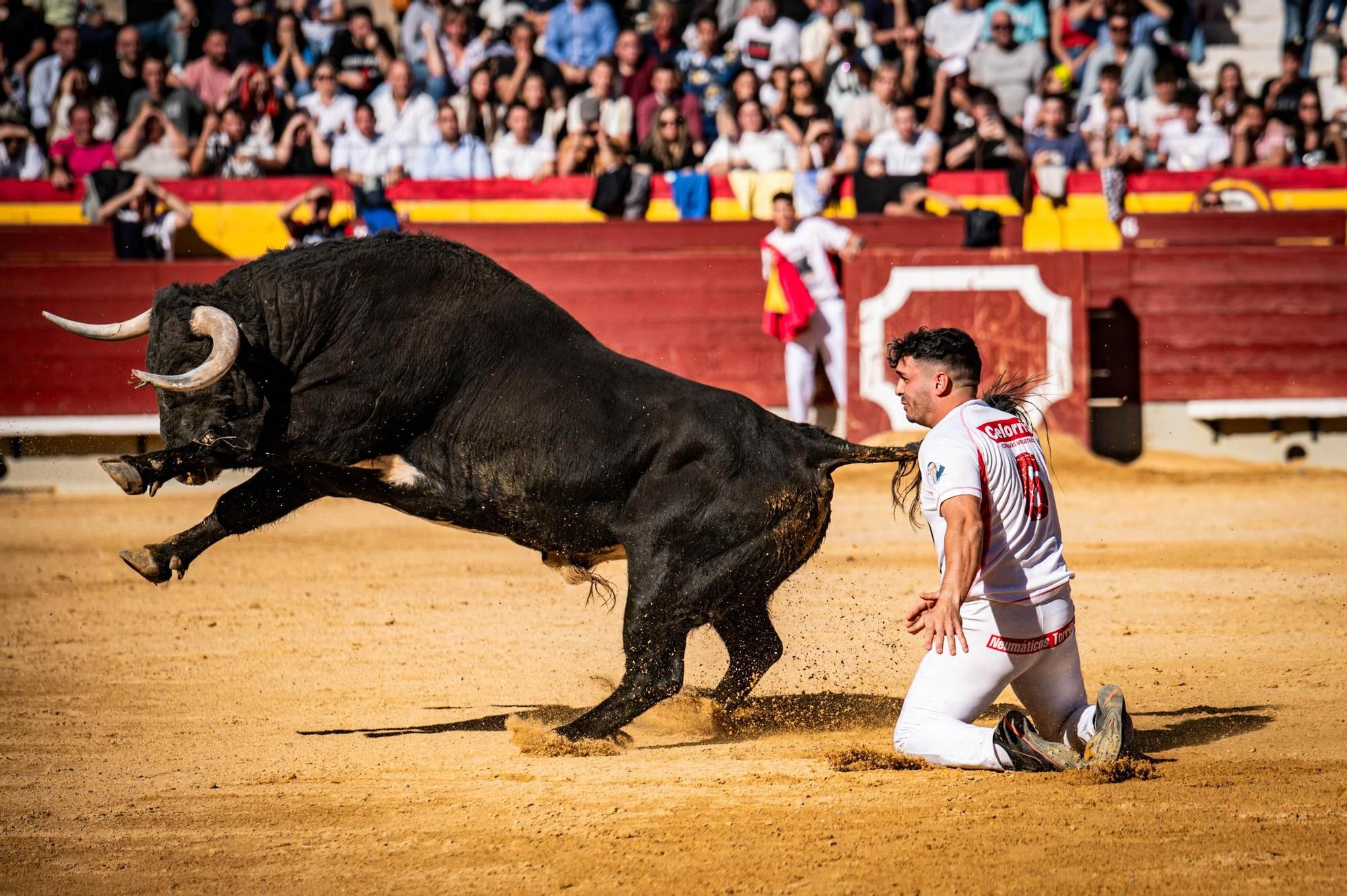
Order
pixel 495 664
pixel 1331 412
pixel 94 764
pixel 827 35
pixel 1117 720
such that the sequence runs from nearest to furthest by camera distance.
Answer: pixel 1117 720, pixel 94 764, pixel 495 664, pixel 1331 412, pixel 827 35

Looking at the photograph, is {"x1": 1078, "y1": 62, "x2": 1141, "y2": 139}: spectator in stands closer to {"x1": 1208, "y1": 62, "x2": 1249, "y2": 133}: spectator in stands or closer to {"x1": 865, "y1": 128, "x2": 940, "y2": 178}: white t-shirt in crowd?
{"x1": 1208, "y1": 62, "x2": 1249, "y2": 133}: spectator in stands

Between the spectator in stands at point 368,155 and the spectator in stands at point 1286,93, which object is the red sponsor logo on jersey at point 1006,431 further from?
the spectator in stands at point 1286,93

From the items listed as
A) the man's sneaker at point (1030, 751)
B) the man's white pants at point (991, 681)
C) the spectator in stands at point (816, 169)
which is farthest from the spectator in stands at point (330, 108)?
the man's sneaker at point (1030, 751)

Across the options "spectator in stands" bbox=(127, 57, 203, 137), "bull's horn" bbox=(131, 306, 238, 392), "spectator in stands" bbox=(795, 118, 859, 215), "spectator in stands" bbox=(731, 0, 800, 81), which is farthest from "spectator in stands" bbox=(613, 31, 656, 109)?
"bull's horn" bbox=(131, 306, 238, 392)

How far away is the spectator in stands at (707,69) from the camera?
1131cm

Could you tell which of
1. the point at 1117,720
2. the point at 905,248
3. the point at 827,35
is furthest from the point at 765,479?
the point at 827,35

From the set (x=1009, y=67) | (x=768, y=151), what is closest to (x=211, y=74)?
(x=768, y=151)

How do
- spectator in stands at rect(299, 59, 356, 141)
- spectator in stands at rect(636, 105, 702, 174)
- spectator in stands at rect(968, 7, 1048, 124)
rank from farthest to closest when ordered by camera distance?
spectator in stands at rect(968, 7, 1048, 124) → spectator in stands at rect(299, 59, 356, 141) → spectator in stands at rect(636, 105, 702, 174)

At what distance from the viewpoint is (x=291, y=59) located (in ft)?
38.8

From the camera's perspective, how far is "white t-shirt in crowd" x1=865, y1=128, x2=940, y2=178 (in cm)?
1087

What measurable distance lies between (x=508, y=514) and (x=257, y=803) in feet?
3.37

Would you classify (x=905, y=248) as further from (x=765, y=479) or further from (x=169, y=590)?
(x=765, y=479)

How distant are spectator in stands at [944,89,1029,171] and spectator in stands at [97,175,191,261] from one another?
18.1ft

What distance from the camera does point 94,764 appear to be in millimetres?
4074
